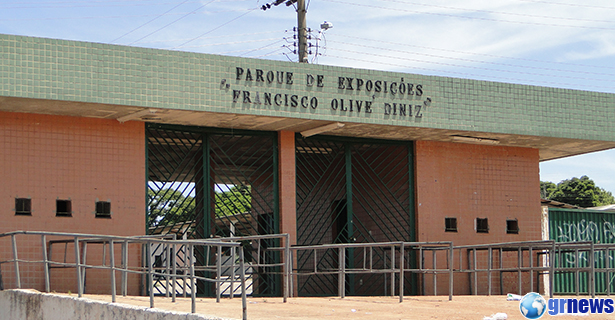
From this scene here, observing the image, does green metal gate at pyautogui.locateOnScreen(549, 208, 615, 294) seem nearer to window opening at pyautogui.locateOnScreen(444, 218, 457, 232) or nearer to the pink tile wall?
window opening at pyautogui.locateOnScreen(444, 218, 457, 232)

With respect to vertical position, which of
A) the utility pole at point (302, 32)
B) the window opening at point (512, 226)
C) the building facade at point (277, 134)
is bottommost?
the window opening at point (512, 226)

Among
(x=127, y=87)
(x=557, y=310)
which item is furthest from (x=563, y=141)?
(x=127, y=87)

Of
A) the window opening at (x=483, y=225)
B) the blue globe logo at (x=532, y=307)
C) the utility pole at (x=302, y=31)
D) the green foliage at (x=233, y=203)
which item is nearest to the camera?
the blue globe logo at (x=532, y=307)

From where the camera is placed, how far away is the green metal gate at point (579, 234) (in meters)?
18.9

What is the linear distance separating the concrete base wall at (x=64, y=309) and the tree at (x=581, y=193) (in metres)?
63.8

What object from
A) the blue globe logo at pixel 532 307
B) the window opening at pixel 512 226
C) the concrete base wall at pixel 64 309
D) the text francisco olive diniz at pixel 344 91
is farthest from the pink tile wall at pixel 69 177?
the window opening at pixel 512 226

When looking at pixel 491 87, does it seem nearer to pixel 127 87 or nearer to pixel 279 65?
pixel 279 65

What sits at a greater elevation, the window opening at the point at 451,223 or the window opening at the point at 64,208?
the window opening at the point at 64,208

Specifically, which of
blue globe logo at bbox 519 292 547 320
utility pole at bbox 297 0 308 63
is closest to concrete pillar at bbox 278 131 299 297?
blue globe logo at bbox 519 292 547 320

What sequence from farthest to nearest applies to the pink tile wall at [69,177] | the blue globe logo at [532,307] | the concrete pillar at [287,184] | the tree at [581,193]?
1. the tree at [581,193]
2. the concrete pillar at [287,184]
3. the pink tile wall at [69,177]
4. the blue globe logo at [532,307]

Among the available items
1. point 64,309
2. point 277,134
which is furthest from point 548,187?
point 64,309

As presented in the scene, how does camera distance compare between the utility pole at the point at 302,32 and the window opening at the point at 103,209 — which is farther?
the utility pole at the point at 302,32

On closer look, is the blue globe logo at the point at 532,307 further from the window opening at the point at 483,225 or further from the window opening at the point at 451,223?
the window opening at the point at 483,225

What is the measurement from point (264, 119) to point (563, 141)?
7.42 m
